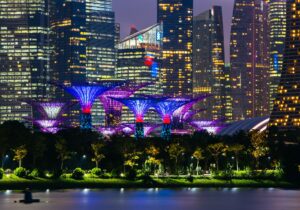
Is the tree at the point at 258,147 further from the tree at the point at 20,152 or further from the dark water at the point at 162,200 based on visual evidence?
the tree at the point at 20,152

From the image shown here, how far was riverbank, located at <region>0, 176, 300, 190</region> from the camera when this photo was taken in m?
134

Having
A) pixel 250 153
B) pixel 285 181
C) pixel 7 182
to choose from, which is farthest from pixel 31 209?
pixel 250 153

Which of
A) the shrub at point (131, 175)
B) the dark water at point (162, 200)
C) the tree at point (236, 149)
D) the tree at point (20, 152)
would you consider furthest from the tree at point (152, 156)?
the tree at point (20, 152)

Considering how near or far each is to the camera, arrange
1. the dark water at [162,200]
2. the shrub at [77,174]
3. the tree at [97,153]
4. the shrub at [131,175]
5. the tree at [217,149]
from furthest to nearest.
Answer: the tree at [217,149], the tree at [97,153], the shrub at [131,175], the shrub at [77,174], the dark water at [162,200]

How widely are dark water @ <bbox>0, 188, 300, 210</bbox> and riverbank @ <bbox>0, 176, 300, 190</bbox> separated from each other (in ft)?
11.4

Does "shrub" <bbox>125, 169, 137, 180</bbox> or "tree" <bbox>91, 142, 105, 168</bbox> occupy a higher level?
"tree" <bbox>91, 142, 105, 168</bbox>

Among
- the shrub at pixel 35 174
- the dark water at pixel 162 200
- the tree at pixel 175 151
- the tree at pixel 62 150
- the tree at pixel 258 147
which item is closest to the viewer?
the dark water at pixel 162 200

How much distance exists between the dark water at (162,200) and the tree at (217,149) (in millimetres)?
26000

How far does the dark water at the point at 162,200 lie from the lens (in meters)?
108

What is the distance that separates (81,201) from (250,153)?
64194 mm

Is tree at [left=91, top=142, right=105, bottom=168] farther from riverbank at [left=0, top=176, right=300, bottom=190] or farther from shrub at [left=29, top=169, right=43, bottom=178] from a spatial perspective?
shrub at [left=29, top=169, right=43, bottom=178]

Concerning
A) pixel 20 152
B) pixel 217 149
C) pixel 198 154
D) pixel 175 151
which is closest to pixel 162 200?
pixel 20 152

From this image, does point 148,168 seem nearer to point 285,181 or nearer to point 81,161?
point 81,161

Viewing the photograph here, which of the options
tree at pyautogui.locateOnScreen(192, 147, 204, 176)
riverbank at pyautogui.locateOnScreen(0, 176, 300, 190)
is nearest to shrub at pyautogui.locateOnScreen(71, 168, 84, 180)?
riverbank at pyautogui.locateOnScreen(0, 176, 300, 190)
